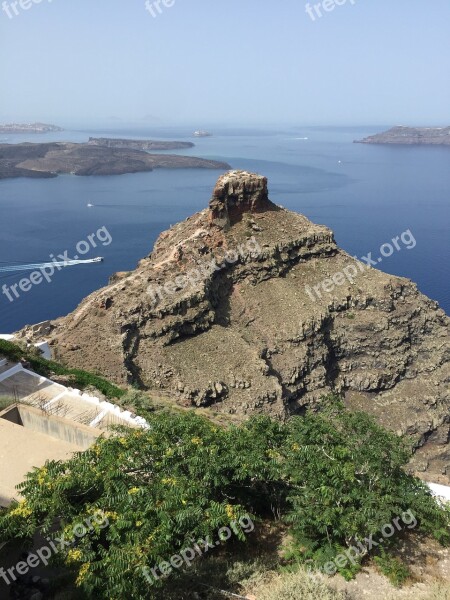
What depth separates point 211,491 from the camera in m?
13.5

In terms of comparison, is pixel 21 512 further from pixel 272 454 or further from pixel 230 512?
pixel 272 454

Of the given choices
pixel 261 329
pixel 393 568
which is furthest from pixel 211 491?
pixel 261 329

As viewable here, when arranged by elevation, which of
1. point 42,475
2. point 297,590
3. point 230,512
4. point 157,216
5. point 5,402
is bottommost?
point 157,216

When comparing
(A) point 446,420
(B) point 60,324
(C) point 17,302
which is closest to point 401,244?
(A) point 446,420

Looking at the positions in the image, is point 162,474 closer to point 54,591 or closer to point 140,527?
point 140,527

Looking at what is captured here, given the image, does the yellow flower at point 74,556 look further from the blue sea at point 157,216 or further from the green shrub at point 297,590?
the blue sea at point 157,216

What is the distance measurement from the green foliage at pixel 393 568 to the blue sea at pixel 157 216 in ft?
193

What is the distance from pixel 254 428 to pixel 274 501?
2347mm

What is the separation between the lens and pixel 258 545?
15.1 meters

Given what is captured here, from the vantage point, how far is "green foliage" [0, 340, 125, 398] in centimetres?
3041

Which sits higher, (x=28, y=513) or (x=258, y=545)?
(x=28, y=513)

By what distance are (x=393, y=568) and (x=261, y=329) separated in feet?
93.3

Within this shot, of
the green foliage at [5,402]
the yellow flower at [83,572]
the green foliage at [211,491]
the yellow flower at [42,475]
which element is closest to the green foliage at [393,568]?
the green foliage at [211,491]

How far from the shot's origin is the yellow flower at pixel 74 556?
36.9 ft
